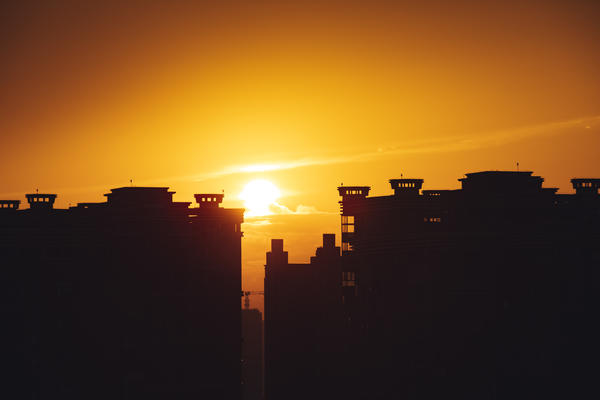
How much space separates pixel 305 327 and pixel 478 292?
33.0m

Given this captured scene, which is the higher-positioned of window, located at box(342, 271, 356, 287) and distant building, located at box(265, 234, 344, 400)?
window, located at box(342, 271, 356, 287)

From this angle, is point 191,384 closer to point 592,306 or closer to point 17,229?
point 17,229

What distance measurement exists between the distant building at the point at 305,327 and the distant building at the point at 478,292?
10.5 meters

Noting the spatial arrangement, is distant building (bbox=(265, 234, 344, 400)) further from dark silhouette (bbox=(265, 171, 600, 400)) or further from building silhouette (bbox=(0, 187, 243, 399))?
building silhouette (bbox=(0, 187, 243, 399))

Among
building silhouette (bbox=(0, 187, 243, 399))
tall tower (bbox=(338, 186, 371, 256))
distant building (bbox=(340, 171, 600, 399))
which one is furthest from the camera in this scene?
tall tower (bbox=(338, 186, 371, 256))

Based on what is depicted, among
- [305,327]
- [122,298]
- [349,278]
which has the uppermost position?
[349,278]

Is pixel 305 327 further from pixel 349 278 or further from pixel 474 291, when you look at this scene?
pixel 474 291

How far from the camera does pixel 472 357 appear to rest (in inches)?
3447

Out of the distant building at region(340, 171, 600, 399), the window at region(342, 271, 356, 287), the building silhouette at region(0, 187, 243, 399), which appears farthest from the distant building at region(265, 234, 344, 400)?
the building silhouette at region(0, 187, 243, 399)

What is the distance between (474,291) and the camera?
3649 inches

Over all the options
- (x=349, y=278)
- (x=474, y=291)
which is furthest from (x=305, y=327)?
(x=474, y=291)

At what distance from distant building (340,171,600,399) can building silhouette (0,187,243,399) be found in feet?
64.8

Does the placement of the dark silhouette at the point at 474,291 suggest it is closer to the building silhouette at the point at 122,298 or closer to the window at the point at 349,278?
the window at the point at 349,278

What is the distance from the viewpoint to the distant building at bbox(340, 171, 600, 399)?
86.7 m
